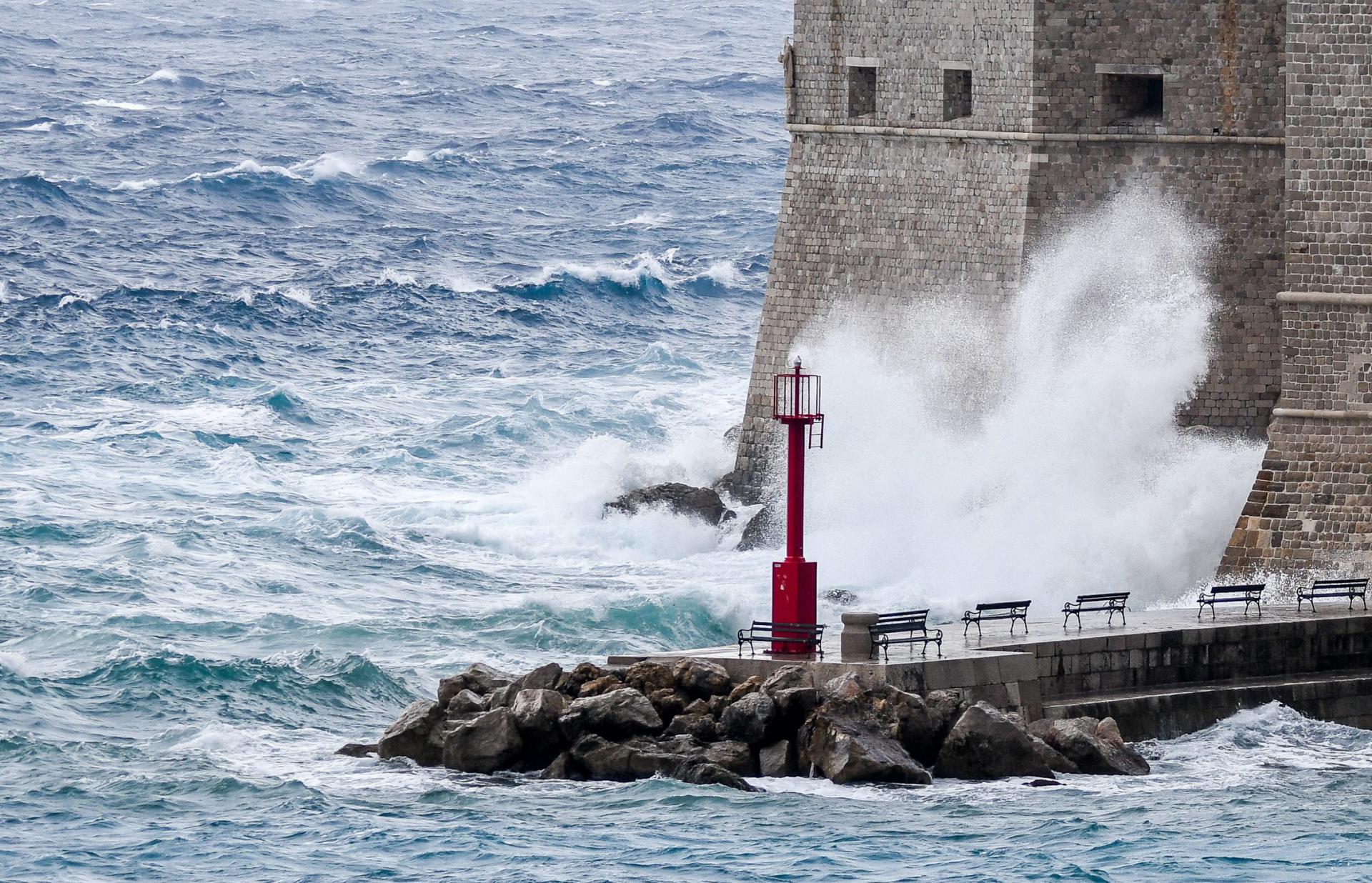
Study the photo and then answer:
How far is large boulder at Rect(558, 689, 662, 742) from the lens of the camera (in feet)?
64.3

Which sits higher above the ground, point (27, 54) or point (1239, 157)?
point (27, 54)

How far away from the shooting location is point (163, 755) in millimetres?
20734

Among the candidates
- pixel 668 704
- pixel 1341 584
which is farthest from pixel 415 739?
pixel 1341 584

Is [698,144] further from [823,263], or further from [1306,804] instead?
[1306,804]

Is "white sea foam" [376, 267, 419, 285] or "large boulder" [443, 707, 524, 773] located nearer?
"large boulder" [443, 707, 524, 773]

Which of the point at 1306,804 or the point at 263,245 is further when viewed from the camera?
the point at 263,245

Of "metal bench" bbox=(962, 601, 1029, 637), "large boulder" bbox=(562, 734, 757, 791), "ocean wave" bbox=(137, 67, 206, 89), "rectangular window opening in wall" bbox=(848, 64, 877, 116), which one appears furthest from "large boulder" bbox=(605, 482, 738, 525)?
"ocean wave" bbox=(137, 67, 206, 89)

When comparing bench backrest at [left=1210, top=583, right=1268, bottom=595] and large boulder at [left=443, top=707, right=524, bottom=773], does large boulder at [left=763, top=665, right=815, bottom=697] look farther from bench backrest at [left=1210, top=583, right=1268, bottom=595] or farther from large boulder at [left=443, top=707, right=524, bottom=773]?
bench backrest at [left=1210, top=583, right=1268, bottom=595]

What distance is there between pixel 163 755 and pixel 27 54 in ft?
147

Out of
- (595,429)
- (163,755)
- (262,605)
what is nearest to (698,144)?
(595,429)

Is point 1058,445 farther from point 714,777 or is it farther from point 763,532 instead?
point 714,777

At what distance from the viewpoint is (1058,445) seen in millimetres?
27250

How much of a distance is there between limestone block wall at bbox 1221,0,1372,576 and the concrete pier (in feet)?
5.85

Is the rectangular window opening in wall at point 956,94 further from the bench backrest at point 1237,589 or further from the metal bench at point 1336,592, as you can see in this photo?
the bench backrest at point 1237,589
